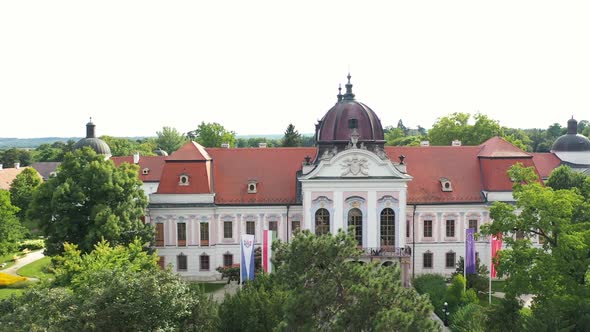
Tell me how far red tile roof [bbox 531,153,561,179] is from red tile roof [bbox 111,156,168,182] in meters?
44.3

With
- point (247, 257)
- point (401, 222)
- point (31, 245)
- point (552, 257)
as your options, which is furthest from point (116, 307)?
point (31, 245)

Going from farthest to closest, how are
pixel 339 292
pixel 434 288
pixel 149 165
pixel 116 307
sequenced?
pixel 149 165 → pixel 434 288 → pixel 116 307 → pixel 339 292

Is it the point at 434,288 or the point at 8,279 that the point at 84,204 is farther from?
the point at 434,288

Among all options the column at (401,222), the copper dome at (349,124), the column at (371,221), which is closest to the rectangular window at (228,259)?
the column at (371,221)

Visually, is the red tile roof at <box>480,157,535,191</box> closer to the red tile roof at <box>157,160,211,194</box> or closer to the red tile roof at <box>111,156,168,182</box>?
the red tile roof at <box>157,160,211,194</box>

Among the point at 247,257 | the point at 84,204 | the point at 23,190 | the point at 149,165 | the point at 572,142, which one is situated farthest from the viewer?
the point at 149,165

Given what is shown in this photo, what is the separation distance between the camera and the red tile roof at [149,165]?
74.4 meters

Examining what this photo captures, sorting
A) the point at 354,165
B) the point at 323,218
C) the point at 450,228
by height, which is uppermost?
the point at 354,165

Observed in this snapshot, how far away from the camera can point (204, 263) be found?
44906 millimetres

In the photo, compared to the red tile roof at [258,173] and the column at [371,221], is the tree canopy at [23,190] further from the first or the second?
the column at [371,221]

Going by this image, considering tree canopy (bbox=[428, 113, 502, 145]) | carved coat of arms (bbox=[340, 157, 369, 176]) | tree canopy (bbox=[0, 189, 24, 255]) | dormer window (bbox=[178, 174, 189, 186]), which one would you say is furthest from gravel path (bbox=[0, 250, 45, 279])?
tree canopy (bbox=[428, 113, 502, 145])

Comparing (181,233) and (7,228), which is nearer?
(181,233)

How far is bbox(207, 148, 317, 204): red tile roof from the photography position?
45.1 metres

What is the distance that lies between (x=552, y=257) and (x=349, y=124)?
20.8 m
